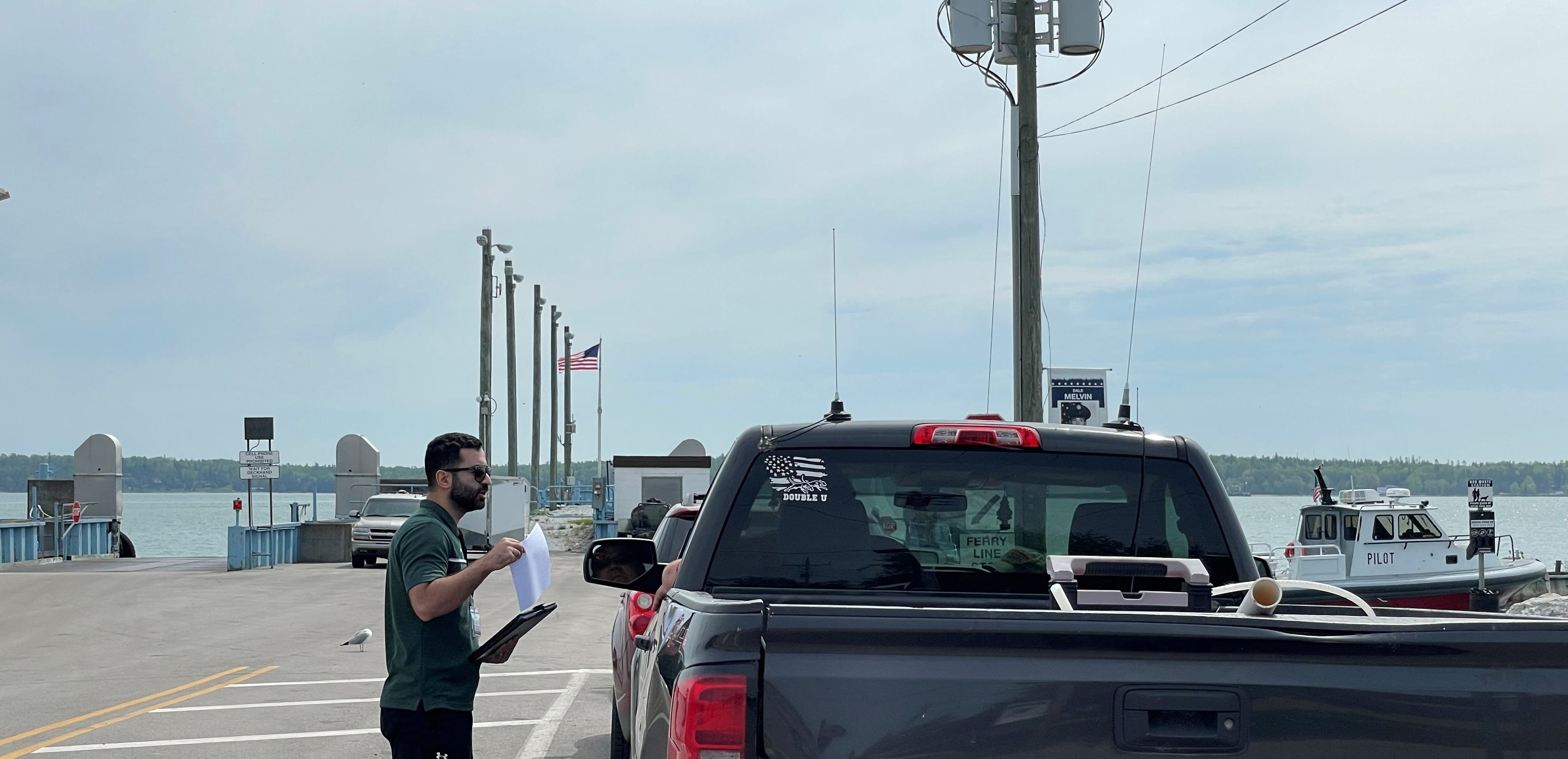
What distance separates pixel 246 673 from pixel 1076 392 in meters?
8.71

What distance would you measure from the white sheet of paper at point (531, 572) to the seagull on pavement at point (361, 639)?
10787mm

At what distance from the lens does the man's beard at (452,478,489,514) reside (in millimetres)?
5129

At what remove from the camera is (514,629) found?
4.93 m

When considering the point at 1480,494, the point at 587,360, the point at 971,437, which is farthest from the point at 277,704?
the point at 587,360

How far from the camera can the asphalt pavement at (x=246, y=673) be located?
31.8 feet

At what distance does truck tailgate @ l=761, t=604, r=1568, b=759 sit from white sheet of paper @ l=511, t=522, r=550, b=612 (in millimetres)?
2436

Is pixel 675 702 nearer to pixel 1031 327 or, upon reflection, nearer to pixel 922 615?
pixel 922 615

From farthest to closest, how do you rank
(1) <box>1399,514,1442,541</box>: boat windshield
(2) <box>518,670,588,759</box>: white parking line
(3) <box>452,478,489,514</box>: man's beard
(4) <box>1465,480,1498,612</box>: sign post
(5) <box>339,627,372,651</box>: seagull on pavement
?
(1) <box>1399,514,1442,541</box>: boat windshield → (4) <box>1465,480,1498,612</box>: sign post → (5) <box>339,627,372,651</box>: seagull on pavement → (2) <box>518,670,588,759</box>: white parking line → (3) <box>452,478,489,514</box>: man's beard

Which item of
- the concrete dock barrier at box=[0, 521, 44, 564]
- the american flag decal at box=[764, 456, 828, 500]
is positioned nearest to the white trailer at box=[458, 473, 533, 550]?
the concrete dock barrier at box=[0, 521, 44, 564]

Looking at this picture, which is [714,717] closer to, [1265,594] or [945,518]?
[1265,594]

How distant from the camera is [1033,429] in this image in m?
4.30

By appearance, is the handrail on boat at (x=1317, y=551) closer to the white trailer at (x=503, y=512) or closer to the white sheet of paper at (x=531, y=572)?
the white trailer at (x=503, y=512)

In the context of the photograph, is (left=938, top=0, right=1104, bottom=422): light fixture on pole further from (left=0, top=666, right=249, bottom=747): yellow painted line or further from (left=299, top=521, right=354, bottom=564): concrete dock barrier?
(left=299, top=521, right=354, bottom=564): concrete dock barrier

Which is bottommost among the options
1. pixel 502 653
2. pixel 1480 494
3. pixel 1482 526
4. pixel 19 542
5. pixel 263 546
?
pixel 263 546
